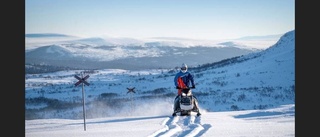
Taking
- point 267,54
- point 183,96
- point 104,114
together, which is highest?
point 267,54

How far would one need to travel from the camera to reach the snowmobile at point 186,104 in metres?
15.2

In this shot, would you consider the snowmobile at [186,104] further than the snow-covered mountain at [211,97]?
No

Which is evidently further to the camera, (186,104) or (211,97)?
(211,97)

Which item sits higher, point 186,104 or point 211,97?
point 186,104

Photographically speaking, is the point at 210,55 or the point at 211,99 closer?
the point at 211,99

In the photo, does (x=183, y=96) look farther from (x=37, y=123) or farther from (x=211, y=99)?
(x=211, y=99)

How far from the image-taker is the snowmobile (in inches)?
598

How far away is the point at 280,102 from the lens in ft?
92.1

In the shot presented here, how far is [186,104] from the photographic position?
15180 mm

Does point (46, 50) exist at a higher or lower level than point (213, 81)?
higher

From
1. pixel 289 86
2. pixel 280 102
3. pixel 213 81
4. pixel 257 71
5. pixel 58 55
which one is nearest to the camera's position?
pixel 280 102

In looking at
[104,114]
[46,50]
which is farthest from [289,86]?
[46,50]

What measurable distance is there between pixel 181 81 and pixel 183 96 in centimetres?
65

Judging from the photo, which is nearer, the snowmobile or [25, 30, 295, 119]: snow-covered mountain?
the snowmobile
